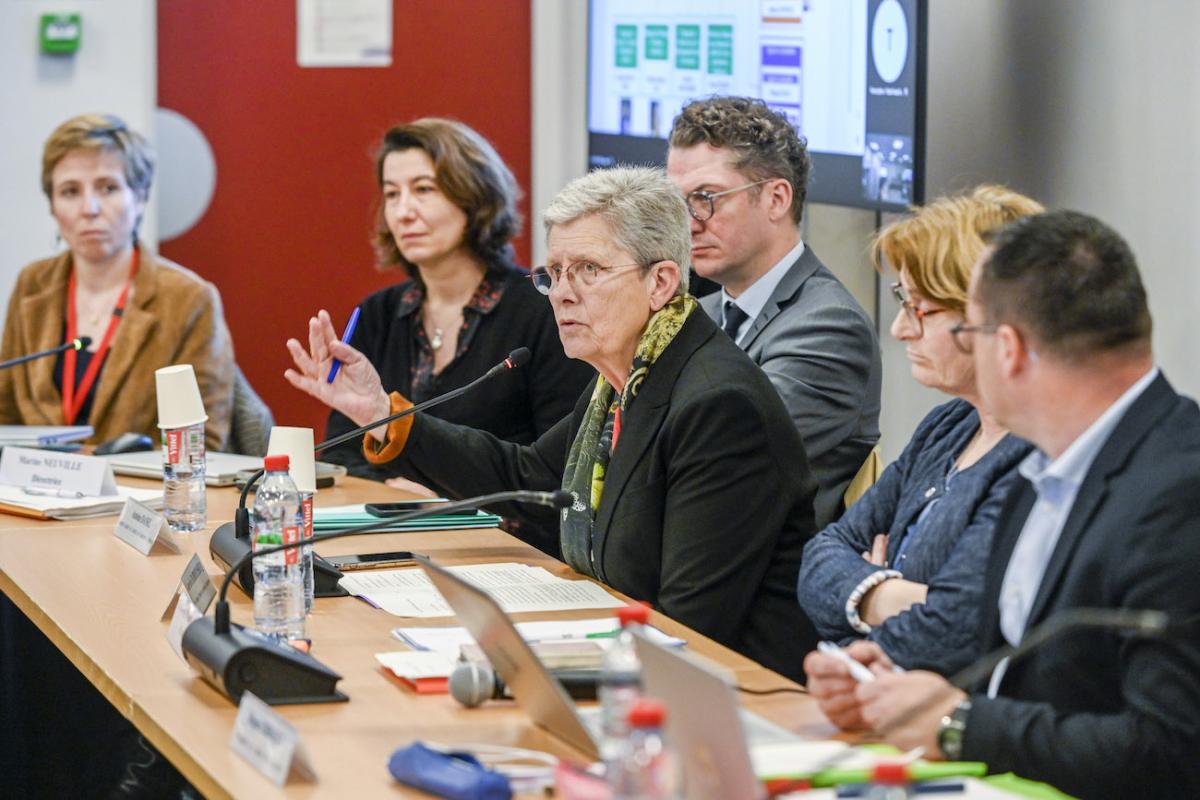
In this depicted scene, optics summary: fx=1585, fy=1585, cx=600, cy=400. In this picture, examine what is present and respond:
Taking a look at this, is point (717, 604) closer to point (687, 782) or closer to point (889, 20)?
point (687, 782)

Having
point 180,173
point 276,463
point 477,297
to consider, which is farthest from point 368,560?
point 180,173

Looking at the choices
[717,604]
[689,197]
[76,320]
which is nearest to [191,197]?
[76,320]

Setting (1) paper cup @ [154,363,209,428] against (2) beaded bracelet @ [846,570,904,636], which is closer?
(2) beaded bracelet @ [846,570,904,636]

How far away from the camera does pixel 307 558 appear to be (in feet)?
7.54

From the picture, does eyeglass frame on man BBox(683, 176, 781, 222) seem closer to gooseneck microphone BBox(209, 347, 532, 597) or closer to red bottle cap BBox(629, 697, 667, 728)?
gooseneck microphone BBox(209, 347, 532, 597)

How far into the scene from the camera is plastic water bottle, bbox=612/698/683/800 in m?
1.08

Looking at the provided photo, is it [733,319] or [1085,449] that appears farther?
[733,319]

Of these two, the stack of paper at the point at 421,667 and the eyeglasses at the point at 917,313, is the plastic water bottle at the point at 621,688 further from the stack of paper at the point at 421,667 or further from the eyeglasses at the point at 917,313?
the eyeglasses at the point at 917,313

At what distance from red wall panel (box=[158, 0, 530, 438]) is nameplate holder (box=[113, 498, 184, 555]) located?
2.97m

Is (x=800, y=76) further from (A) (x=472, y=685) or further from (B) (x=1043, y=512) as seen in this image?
(A) (x=472, y=685)

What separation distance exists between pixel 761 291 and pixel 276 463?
1.34 meters

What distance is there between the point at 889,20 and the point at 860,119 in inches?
9.9

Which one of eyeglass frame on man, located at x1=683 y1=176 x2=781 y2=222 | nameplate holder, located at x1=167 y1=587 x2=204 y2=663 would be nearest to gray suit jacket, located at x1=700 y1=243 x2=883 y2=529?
eyeglass frame on man, located at x1=683 y1=176 x2=781 y2=222

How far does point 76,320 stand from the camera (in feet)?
14.0
